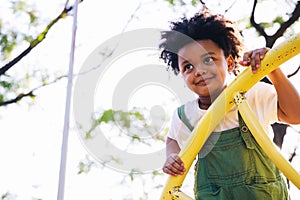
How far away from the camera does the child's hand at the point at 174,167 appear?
1073 mm

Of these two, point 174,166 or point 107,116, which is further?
point 107,116

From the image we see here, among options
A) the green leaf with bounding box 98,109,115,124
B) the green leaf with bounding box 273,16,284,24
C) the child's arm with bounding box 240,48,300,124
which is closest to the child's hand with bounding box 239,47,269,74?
the child's arm with bounding box 240,48,300,124

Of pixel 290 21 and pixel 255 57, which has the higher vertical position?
pixel 290 21

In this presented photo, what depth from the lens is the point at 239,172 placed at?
110 cm

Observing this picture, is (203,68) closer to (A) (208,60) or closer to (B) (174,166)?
(A) (208,60)

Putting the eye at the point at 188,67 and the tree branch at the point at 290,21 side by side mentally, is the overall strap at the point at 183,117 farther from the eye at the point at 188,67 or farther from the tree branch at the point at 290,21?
the tree branch at the point at 290,21

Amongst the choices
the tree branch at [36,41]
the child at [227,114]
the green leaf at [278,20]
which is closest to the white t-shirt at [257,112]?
the child at [227,114]

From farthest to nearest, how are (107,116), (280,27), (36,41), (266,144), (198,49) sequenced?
(36,41), (280,27), (107,116), (198,49), (266,144)

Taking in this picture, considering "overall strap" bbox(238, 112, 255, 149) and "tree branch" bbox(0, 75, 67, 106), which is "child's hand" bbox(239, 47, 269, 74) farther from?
"tree branch" bbox(0, 75, 67, 106)

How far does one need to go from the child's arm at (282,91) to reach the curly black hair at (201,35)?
0.63ft

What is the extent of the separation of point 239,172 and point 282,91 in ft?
0.62

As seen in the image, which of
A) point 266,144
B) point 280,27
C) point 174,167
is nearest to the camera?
point 266,144

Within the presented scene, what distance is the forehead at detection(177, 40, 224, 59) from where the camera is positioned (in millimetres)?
1177

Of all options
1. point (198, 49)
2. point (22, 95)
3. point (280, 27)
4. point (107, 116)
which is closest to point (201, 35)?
point (198, 49)
